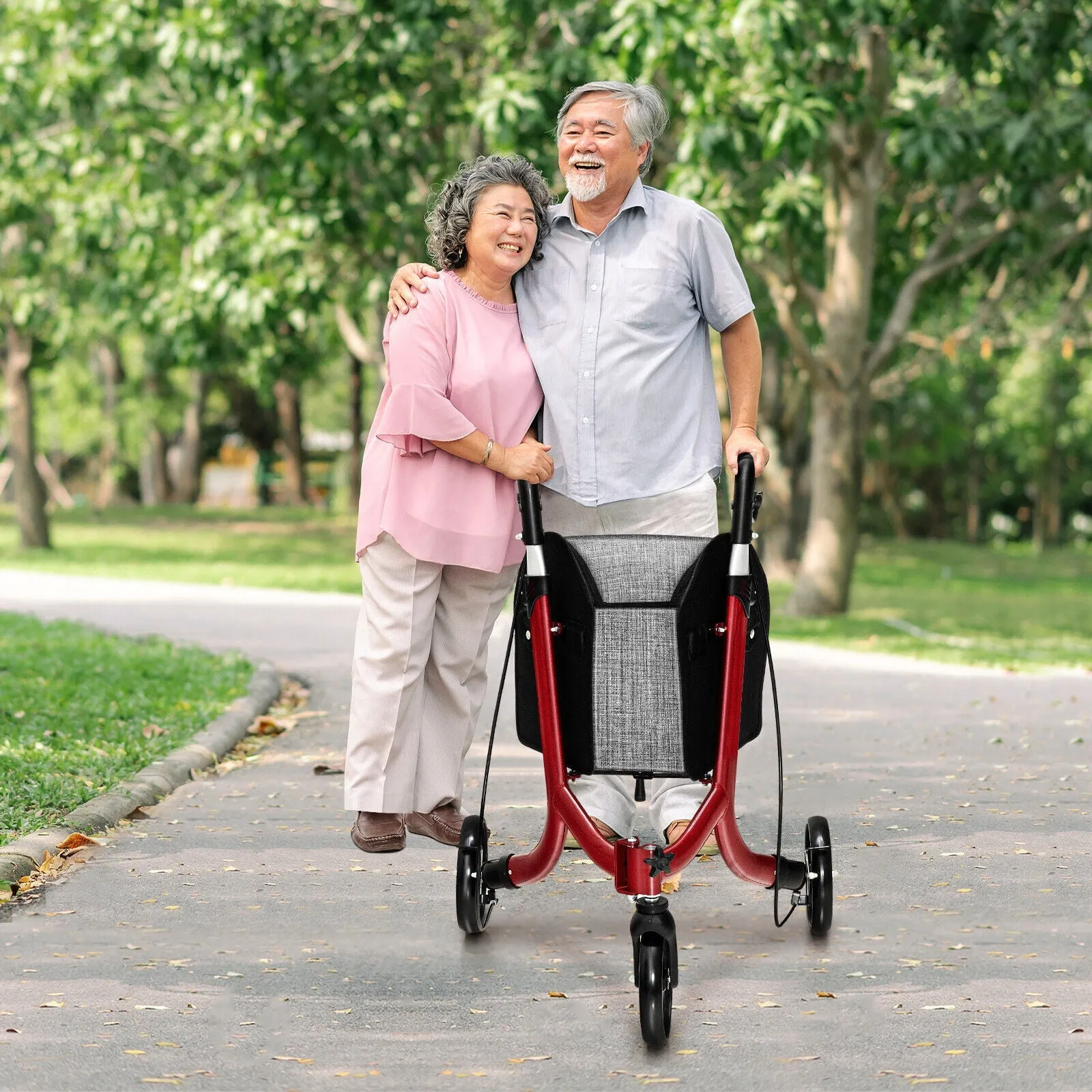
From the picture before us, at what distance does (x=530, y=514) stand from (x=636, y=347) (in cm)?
61

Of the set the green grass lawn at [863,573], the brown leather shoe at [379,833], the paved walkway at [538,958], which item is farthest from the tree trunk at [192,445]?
the brown leather shoe at [379,833]

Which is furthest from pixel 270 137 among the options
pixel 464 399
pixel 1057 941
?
pixel 1057 941

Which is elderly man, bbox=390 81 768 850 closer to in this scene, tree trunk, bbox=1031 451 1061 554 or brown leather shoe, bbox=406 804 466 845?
brown leather shoe, bbox=406 804 466 845

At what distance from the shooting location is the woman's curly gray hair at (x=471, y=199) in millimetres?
5141

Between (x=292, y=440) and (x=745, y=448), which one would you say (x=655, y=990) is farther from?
(x=292, y=440)

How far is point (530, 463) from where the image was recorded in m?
4.85

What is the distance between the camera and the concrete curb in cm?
555

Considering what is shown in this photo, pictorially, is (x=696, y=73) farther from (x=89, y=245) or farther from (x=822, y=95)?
(x=89, y=245)

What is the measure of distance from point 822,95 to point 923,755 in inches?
233

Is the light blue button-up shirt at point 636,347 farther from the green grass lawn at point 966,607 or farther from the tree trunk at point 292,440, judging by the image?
the tree trunk at point 292,440

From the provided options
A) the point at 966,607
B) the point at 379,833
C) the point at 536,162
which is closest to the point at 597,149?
the point at 379,833

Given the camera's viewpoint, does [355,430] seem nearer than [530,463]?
No

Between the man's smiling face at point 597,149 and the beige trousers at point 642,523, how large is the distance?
83 centimetres

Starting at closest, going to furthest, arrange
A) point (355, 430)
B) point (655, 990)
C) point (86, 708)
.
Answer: point (655, 990)
point (86, 708)
point (355, 430)
